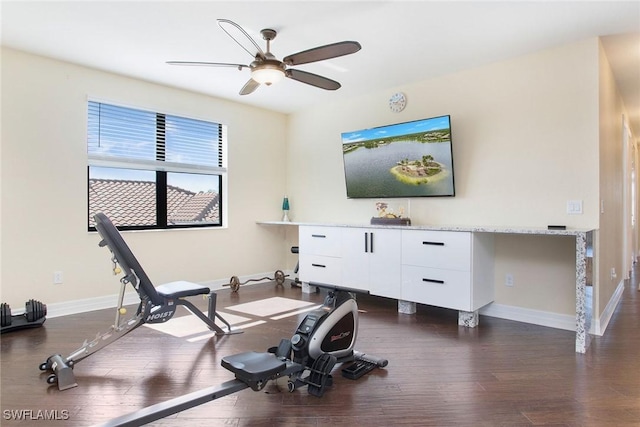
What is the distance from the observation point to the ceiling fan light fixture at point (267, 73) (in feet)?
9.36

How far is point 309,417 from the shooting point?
1946 millimetres

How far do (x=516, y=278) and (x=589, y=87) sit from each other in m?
1.79

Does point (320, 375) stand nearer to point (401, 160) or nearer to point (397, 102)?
point (401, 160)

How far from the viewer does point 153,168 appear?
4633 mm

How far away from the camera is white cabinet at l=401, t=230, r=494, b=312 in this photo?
3.43 m

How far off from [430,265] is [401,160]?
1333 millimetres

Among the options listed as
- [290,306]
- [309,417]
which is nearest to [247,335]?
[290,306]

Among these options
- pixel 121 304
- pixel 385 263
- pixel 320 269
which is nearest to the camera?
pixel 121 304

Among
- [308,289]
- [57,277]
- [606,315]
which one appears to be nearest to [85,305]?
[57,277]

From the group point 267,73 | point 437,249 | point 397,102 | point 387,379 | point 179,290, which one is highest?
point 397,102

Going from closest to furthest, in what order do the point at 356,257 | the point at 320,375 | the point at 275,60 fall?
1. the point at 320,375
2. the point at 275,60
3. the point at 356,257

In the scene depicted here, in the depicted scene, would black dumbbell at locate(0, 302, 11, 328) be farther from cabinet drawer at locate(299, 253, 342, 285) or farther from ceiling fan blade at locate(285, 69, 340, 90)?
ceiling fan blade at locate(285, 69, 340, 90)

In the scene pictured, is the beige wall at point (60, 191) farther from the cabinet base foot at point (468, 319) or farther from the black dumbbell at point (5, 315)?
the cabinet base foot at point (468, 319)

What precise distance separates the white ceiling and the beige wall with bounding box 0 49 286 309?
0.26 m
